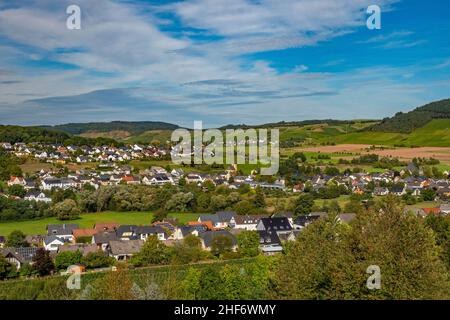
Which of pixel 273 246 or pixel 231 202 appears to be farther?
pixel 231 202

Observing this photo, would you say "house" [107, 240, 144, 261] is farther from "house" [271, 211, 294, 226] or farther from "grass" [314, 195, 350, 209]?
"grass" [314, 195, 350, 209]

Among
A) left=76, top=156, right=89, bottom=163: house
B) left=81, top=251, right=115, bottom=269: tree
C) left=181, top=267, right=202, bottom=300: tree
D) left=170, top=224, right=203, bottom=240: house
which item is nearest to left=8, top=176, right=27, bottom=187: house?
left=76, top=156, right=89, bottom=163: house

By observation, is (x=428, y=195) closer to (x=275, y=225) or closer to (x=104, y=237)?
(x=275, y=225)

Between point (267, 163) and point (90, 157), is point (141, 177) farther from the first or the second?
point (90, 157)

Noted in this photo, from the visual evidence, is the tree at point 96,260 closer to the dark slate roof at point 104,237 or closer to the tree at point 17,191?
the dark slate roof at point 104,237

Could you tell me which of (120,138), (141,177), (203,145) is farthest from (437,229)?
(120,138)

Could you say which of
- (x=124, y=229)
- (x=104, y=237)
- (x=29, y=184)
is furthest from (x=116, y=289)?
(x=29, y=184)
